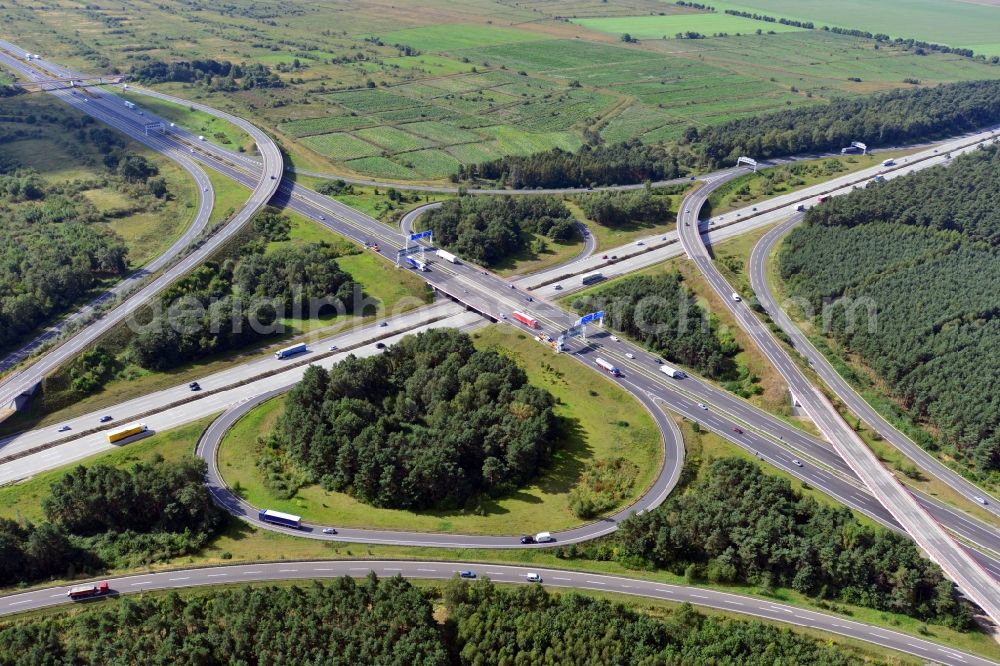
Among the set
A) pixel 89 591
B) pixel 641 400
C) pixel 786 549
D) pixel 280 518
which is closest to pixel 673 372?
pixel 641 400

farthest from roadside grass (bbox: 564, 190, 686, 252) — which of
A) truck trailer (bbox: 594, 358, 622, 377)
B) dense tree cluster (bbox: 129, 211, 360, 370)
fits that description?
dense tree cluster (bbox: 129, 211, 360, 370)

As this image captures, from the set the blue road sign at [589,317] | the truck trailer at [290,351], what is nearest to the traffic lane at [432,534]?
the truck trailer at [290,351]

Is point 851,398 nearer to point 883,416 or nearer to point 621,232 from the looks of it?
point 883,416

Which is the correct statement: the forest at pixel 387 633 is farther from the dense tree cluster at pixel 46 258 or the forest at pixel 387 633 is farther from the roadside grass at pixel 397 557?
the dense tree cluster at pixel 46 258

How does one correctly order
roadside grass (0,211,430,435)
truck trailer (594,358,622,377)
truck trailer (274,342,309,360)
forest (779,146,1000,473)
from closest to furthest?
1. roadside grass (0,211,430,435)
2. forest (779,146,1000,473)
3. truck trailer (594,358,622,377)
4. truck trailer (274,342,309,360)

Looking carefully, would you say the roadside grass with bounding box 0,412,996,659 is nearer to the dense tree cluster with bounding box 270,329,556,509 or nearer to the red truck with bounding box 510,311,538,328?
the dense tree cluster with bounding box 270,329,556,509

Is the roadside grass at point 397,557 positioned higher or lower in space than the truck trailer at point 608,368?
lower

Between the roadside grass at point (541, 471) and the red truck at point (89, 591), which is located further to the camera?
the roadside grass at point (541, 471)

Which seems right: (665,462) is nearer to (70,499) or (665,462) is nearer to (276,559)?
(276,559)
